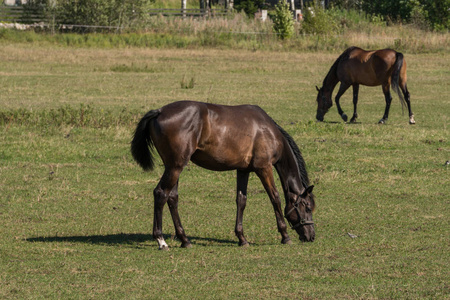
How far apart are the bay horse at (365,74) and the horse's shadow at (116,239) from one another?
10663 millimetres

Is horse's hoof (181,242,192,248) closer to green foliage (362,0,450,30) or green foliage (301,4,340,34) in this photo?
green foliage (301,4,340,34)

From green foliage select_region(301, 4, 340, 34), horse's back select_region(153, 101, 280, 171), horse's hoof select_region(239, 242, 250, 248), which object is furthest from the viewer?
green foliage select_region(301, 4, 340, 34)

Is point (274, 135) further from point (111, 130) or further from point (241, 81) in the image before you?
point (241, 81)

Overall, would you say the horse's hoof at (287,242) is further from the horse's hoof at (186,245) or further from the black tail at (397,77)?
the black tail at (397,77)

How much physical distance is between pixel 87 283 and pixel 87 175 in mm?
5834

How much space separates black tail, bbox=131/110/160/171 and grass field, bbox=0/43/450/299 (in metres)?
0.93

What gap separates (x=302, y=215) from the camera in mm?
8055

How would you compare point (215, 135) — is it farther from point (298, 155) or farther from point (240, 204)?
point (298, 155)

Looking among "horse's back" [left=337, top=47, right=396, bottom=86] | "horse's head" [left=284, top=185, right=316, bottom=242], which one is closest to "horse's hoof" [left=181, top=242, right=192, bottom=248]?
"horse's head" [left=284, top=185, right=316, bottom=242]

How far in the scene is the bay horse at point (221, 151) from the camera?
755 cm

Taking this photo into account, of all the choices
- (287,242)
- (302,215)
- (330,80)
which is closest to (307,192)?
(302,215)

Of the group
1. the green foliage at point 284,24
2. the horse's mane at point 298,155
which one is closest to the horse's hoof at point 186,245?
the horse's mane at point 298,155

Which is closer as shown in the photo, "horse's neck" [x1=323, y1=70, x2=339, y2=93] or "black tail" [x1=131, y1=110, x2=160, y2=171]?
"black tail" [x1=131, y1=110, x2=160, y2=171]

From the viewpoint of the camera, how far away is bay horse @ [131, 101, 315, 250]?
755 centimetres
